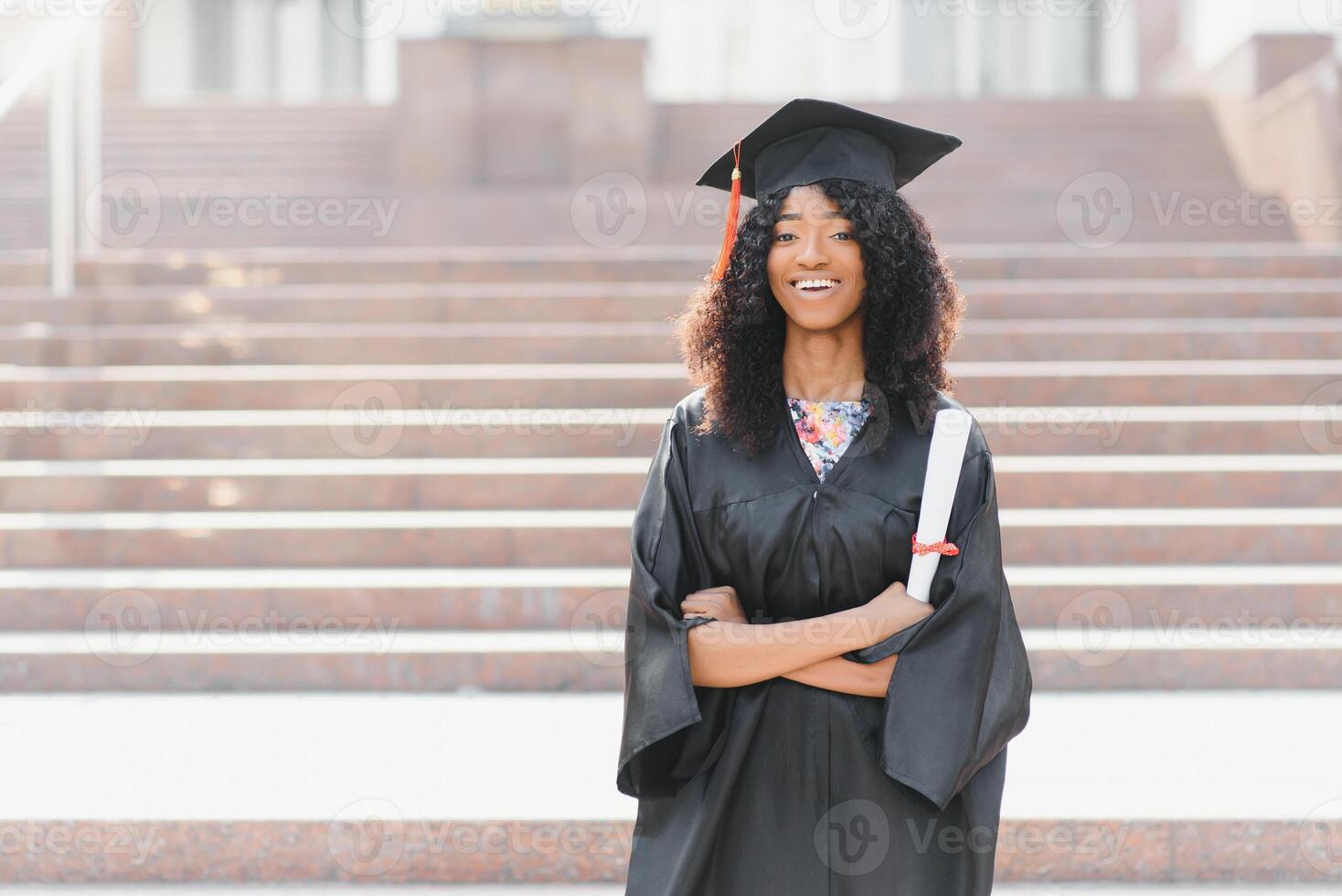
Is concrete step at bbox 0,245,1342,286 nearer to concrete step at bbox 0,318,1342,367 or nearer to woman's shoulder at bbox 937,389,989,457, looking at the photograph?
concrete step at bbox 0,318,1342,367

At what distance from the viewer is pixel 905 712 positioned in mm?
1942

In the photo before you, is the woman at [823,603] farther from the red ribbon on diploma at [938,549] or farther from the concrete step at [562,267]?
the concrete step at [562,267]

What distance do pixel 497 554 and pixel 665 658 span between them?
3.34 m

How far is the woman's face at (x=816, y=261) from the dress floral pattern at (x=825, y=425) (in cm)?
16

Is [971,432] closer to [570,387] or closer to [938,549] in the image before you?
[938,549]

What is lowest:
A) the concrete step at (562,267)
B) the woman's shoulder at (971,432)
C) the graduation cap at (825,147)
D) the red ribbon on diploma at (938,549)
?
the red ribbon on diploma at (938,549)

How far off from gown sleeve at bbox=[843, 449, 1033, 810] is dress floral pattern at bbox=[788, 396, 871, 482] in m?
0.23

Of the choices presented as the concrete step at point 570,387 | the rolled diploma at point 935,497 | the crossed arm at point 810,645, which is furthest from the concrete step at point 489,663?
the rolled diploma at point 935,497

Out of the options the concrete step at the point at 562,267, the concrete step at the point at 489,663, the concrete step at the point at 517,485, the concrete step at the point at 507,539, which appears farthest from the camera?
the concrete step at the point at 562,267

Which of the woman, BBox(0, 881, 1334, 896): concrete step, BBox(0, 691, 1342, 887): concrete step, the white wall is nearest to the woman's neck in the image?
the woman

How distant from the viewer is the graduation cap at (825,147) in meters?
2.04

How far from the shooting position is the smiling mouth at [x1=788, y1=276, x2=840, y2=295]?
201cm

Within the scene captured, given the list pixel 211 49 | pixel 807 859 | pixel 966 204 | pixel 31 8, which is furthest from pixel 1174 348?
pixel 211 49

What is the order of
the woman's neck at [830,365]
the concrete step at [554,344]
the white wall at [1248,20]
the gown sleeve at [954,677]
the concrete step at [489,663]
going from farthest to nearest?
the white wall at [1248,20]
the concrete step at [554,344]
the concrete step at [489,663]
the woman's neck at [830,365]
the gown sleeve at [954,677]
